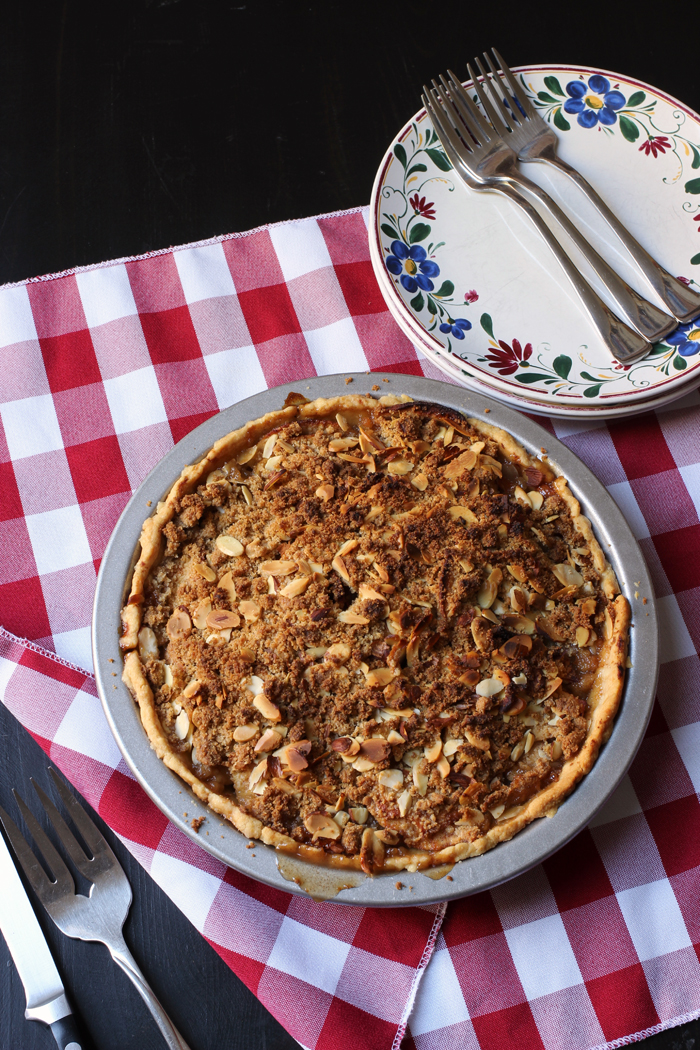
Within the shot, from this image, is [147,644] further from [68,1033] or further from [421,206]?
[421,206]

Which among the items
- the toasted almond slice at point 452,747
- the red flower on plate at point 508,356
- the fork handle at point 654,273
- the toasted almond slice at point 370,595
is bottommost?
the toasted almond slice at point 452,747

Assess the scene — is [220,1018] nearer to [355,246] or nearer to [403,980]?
[403,980]

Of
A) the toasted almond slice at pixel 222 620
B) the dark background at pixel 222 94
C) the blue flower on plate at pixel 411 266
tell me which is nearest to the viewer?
the toasted almond slice at pixel 222 620

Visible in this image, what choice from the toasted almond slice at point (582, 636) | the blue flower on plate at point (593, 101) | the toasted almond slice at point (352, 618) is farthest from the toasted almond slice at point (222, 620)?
the blue flower on plate at point (593, 101)

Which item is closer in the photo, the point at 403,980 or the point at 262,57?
the point at 403,980

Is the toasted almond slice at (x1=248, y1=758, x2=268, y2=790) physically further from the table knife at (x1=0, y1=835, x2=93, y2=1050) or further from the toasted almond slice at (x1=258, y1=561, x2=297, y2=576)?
the table knife at (x1=0, y1=835, x2=93, y2=1050)

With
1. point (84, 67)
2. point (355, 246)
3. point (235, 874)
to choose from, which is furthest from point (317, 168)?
point (235, 874)

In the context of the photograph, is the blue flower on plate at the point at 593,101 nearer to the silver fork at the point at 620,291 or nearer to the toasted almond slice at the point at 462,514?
the silver fork at the point at 620,291
